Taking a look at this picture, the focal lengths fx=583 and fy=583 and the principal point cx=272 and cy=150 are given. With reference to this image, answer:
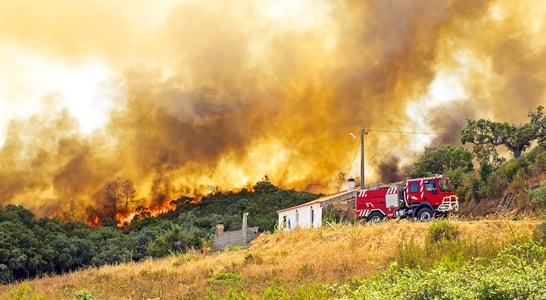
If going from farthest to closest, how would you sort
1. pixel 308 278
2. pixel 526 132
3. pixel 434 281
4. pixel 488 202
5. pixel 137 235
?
1. pixel 137 235
2. pixel 526 132
3. pixel 488 202
4. pixel 308 278
5. pixel 434 281

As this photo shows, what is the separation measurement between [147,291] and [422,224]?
12121 mm

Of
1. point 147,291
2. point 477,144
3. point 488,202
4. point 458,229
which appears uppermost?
point 477,144

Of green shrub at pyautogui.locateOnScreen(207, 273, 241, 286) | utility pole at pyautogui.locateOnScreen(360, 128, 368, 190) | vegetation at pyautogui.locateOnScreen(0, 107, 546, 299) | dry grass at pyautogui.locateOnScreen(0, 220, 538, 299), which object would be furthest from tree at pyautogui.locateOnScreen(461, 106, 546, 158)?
green shrub at pyautogui.locateOnScreen(207, 273, 241, 286)

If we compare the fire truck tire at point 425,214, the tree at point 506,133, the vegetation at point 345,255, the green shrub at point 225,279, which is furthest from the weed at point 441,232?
the tree at point 506,133

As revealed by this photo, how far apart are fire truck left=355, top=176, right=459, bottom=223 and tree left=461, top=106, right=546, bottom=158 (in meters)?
23.1

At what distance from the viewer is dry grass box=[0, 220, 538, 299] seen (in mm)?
19266

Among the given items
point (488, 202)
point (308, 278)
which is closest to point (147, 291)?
point (308, 278)

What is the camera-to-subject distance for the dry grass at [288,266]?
63.2 feet

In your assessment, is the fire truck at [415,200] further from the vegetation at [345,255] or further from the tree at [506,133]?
the tree at [506,133]

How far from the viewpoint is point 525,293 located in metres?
9.90

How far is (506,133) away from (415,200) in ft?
83.2

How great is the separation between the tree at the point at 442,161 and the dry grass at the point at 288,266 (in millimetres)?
33103

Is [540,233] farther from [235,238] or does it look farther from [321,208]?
[235,238]

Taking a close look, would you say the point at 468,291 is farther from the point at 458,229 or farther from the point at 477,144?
the point at 477,144
